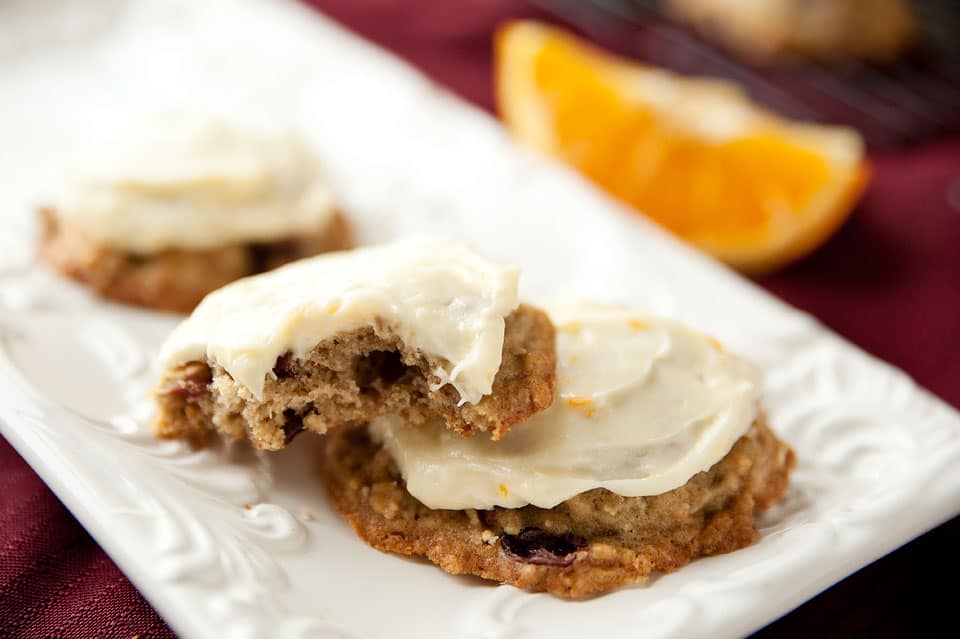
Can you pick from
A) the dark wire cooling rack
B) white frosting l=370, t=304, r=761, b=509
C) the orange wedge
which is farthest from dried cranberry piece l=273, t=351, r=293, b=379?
the dark wire cooling rack

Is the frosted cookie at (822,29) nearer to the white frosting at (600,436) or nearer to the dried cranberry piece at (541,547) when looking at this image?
the white frosting at (600,436)

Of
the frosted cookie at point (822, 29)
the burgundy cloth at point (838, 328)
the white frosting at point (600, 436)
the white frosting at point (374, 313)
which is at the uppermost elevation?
the frosted cookie at point (822, 29)

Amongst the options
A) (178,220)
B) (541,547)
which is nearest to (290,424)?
(541,547)

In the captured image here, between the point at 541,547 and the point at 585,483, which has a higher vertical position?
the point at 585,483

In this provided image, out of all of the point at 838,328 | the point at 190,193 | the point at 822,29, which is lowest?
the point at 838,328

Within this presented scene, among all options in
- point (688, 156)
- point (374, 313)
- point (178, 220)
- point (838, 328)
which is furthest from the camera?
point (688, 156)

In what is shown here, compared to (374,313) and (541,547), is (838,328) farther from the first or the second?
(374,313)

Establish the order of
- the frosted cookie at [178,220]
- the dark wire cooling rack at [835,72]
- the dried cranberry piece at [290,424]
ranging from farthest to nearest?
1. the dark wire cooling rack at [835,72]
2. the frosted cookie at [178,220]
3. the dried cranberry piece at [290,424]

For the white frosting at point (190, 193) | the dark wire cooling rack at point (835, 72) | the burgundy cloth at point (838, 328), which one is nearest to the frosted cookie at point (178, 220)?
the white frosting at point (190, 193)
